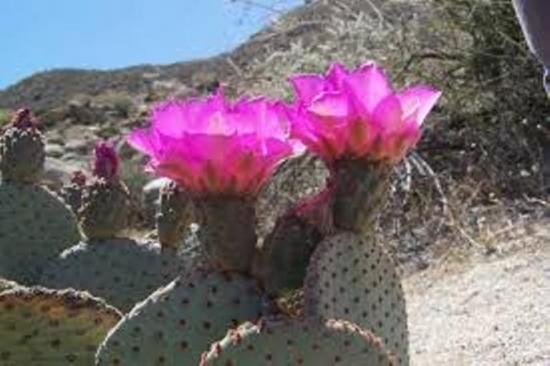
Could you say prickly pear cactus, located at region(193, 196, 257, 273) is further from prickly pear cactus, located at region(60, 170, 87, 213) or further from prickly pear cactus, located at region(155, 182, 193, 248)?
prickly pear cactus, located at region(60, 170, 87, 213)

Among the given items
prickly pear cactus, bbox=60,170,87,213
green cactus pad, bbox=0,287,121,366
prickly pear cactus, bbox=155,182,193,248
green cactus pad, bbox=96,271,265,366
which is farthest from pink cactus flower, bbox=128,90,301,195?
prickly pear cactus, bbox=60,170,87,213

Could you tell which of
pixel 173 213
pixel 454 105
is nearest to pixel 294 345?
pixel 173 213

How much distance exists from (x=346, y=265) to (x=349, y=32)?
228 inches

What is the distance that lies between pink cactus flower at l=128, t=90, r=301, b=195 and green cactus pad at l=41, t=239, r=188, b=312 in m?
0.92

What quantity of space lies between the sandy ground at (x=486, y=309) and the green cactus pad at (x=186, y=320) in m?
2.27

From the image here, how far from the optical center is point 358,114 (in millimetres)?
1697

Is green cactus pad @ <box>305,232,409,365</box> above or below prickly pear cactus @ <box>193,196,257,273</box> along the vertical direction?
below

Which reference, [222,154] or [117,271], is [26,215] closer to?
[117,271]

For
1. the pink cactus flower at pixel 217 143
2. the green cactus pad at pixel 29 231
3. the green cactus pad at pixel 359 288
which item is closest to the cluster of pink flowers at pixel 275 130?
the pink cactus flower at pixel 217 143

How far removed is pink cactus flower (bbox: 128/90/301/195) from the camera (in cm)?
167

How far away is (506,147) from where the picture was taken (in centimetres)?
678

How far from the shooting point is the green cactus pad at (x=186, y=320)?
1.72 meters

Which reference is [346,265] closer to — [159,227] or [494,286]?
[159,227]

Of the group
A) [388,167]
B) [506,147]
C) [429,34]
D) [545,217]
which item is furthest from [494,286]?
[388,167]
